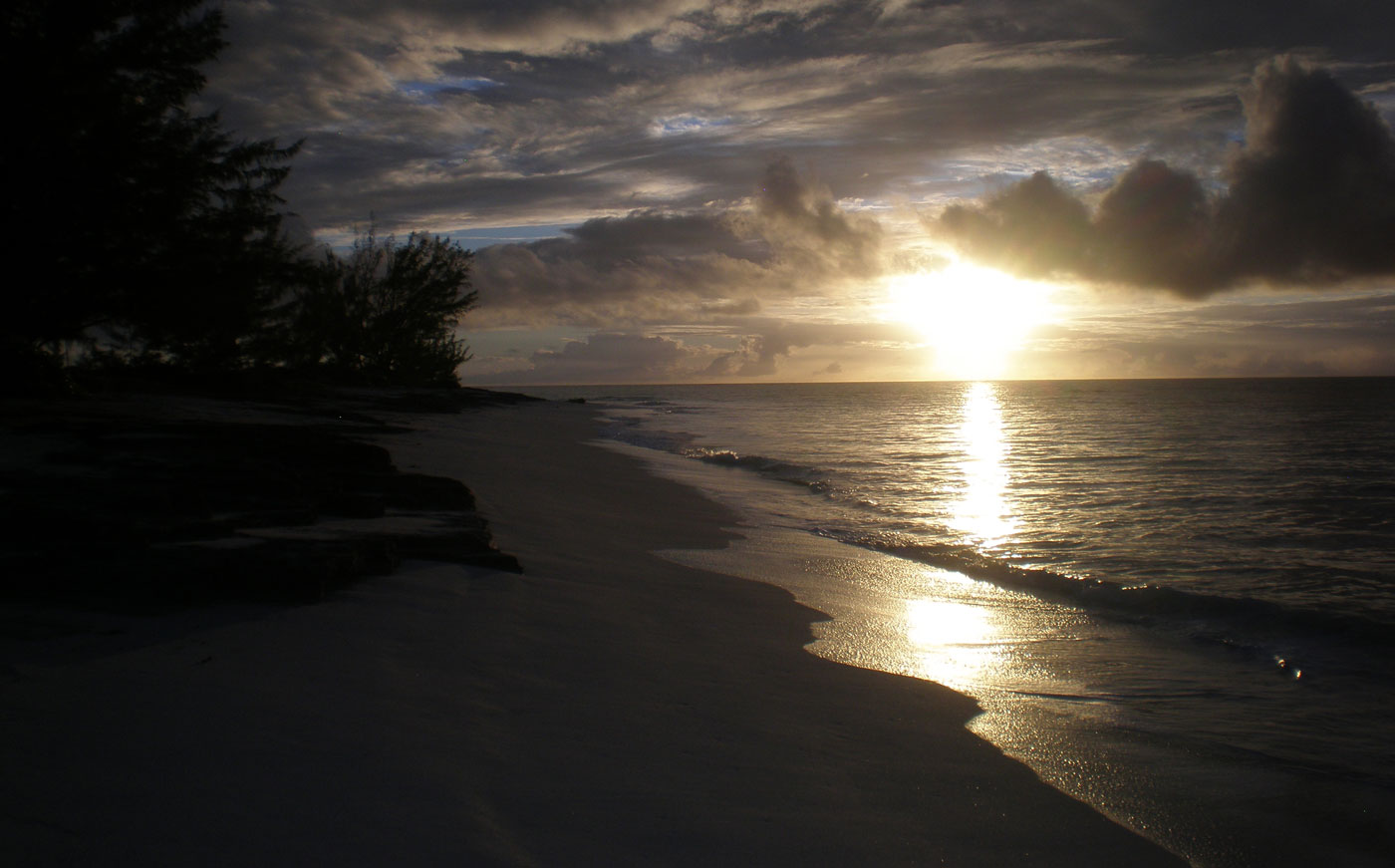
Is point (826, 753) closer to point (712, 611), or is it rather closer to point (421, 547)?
point (712, 611)

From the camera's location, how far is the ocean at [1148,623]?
379 centimetres

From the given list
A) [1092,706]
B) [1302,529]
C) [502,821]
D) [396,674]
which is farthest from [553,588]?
[1302,529]

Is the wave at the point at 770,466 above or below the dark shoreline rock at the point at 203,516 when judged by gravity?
below

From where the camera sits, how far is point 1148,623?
279 inches

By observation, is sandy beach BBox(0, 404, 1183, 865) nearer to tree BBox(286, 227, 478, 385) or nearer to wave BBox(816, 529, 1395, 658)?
wave BBox(816, 529, 1395, 658)

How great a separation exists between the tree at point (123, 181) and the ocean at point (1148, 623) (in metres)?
9.54

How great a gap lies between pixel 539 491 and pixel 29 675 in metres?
8.16

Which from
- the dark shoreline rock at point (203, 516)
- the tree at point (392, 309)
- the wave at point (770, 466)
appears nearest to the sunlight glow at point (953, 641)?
the dark shoreline rock at point (203, 516)

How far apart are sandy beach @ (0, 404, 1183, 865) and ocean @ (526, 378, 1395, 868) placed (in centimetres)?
55

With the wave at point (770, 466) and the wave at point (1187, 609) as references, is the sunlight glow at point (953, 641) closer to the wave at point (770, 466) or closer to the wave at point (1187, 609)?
the wave at point (1187, 609)

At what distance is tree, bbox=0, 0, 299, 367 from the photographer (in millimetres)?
11125

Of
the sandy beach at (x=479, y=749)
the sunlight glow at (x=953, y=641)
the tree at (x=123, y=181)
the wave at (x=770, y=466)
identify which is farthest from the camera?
the wave at (x=770, y=466)

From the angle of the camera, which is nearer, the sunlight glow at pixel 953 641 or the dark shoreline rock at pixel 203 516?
the dark shoreline rock at pixel 203 516

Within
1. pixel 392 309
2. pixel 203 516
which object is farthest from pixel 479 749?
pixel 392 309
